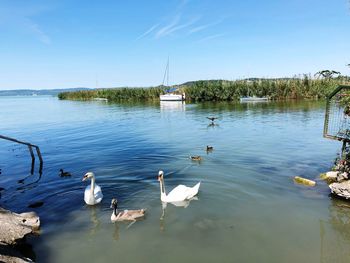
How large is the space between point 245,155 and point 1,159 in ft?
55.2

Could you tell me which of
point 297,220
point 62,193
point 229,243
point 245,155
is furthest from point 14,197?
point 245,155

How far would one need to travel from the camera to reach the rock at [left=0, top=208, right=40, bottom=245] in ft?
29.8

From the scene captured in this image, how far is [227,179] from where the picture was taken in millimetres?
15227

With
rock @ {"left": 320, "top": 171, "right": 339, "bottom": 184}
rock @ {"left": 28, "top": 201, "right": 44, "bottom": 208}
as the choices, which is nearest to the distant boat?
rock @ {"left": 320, "top": 171, "right": 339, "bottom": 184}

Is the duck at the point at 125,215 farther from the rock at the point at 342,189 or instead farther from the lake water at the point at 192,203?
the rock at the point at 342,189

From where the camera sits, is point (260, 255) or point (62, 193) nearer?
point (260, 255)

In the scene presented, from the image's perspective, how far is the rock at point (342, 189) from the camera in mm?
12041

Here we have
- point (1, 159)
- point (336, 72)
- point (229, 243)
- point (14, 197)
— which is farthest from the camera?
point (1, 159)

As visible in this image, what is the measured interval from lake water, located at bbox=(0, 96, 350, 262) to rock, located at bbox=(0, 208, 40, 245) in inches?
19.8

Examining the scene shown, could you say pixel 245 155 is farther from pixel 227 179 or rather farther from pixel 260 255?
pixel 260 255

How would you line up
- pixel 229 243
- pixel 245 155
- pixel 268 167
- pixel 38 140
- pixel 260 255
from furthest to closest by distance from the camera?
pixel 38 140 < pixel 245 155 < pixel 268 167 < pixel 229 243 < pixel 260 255

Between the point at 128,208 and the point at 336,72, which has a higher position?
the point at 336,72

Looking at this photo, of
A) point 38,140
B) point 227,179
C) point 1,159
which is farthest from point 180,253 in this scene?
point 38,140

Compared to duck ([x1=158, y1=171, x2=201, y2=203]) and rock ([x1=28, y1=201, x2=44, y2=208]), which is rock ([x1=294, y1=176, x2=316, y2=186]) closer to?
duck ([x1=158, y1=171, x2=201, y2=203])
